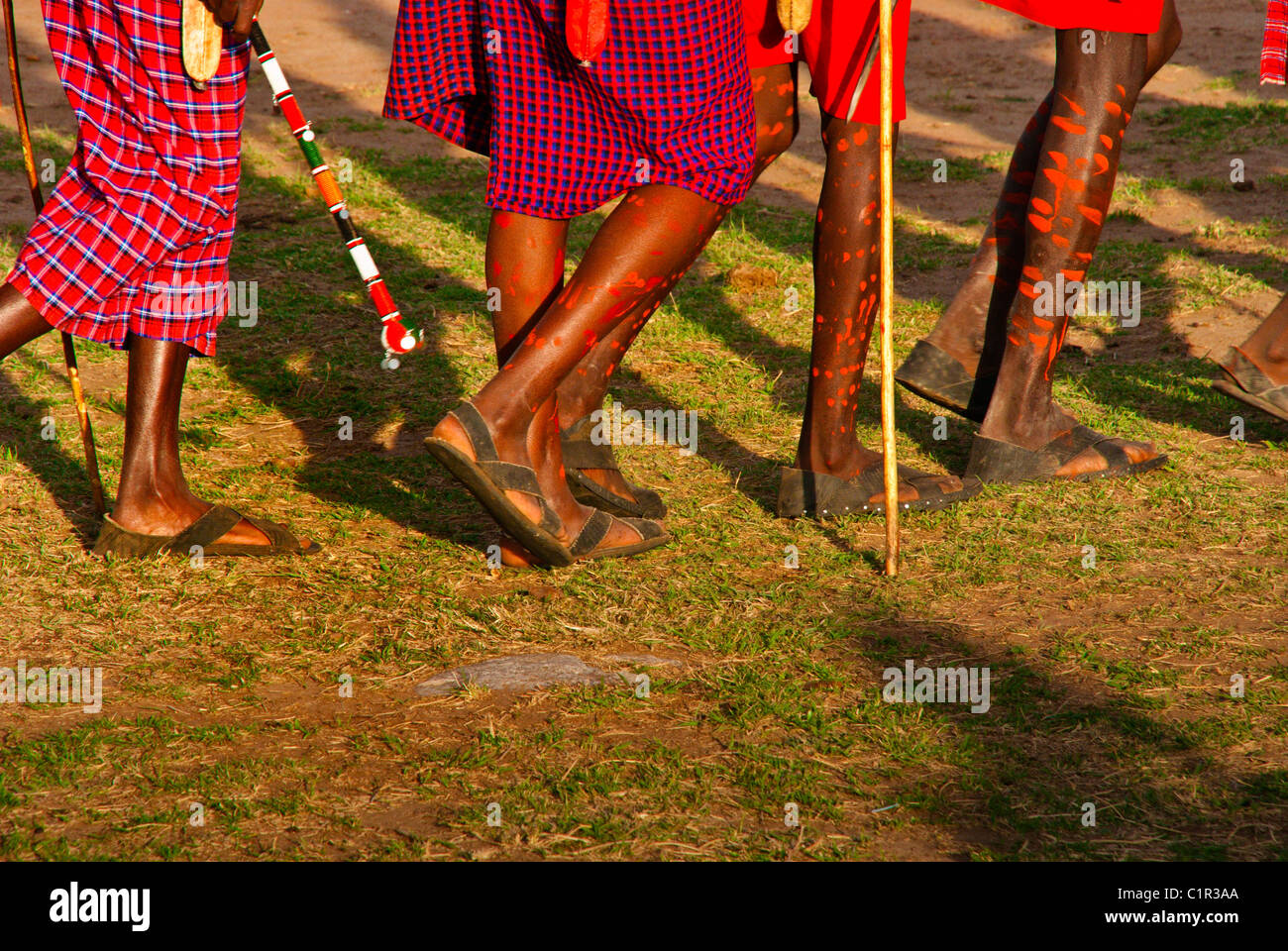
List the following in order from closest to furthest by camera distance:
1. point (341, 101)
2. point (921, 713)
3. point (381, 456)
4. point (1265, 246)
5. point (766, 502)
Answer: point (921, 713) < point (766, 502) < point (381, 456) < point (1265, 246) < point (341, 101)

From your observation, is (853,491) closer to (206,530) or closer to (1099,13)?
(1099,13)

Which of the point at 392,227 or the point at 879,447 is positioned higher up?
the point at 392,227

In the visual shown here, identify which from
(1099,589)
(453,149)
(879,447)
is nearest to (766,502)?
(879,447)

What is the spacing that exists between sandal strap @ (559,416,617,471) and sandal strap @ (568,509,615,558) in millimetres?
190

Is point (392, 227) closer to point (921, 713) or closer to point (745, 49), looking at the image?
point (745, 49)

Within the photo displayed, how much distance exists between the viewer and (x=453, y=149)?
7.04m

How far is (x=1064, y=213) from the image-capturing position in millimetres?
3287

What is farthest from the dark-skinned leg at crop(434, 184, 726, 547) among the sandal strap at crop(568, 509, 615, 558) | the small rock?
the small rock

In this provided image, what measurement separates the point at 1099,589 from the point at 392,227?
3728 mm

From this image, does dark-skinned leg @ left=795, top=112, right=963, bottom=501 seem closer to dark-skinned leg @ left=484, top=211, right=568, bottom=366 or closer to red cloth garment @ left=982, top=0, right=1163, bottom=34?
red cloth garment @ left=982, top=0, right=1163, bottom=34

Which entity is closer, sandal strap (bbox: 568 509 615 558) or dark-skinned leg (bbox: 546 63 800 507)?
sandal strap (bbox: 568 509 615 558)

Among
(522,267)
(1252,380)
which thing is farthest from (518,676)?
(1252,380)

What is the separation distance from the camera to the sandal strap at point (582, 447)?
3041 mm

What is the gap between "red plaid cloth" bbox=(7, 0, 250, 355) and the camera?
270cm
